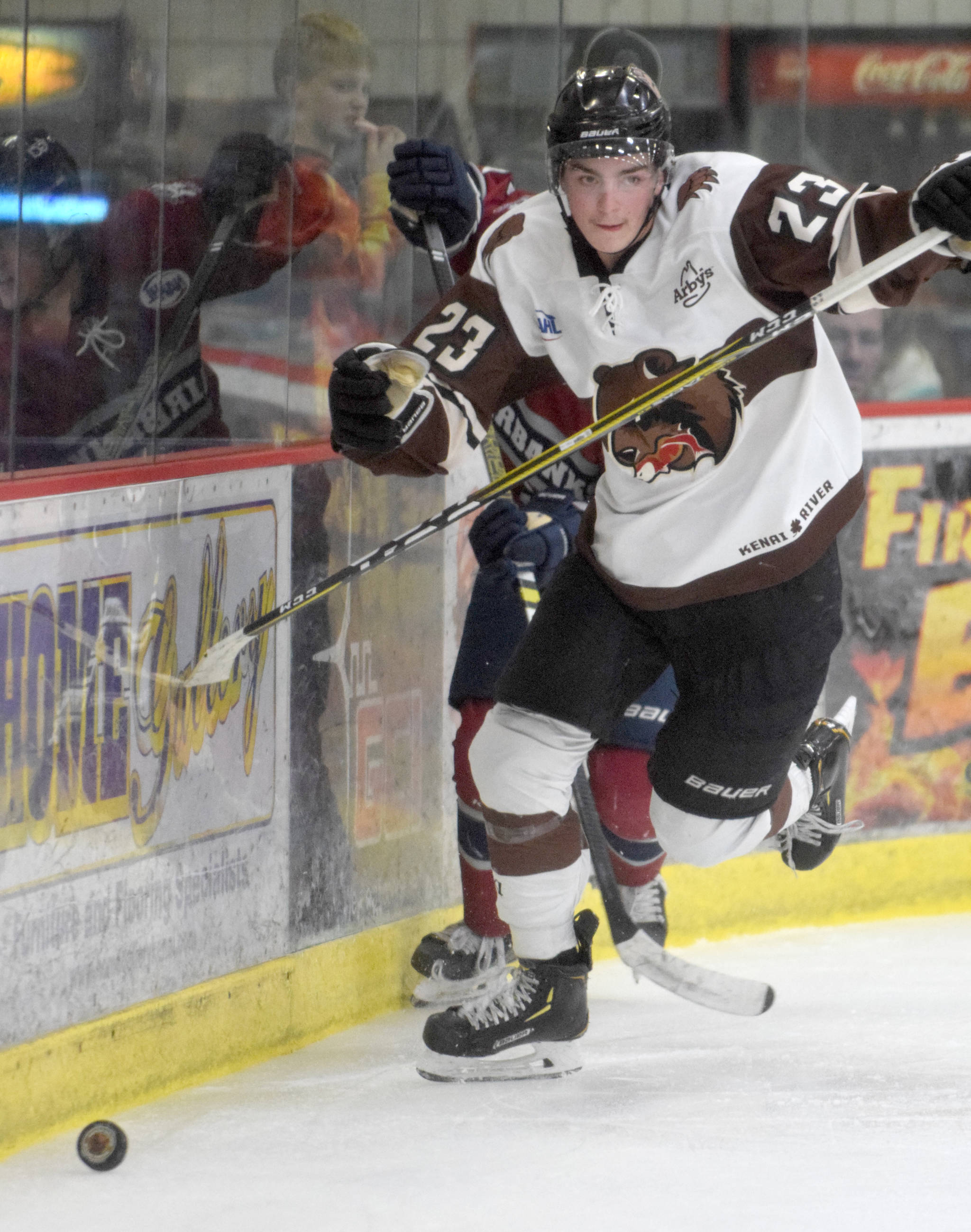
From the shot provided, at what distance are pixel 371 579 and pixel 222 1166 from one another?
1.11m

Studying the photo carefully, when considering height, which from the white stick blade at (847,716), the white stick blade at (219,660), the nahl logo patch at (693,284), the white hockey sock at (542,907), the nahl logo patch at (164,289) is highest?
the nahl logo patch at (693,284)

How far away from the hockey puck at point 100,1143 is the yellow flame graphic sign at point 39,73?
51.6 inches

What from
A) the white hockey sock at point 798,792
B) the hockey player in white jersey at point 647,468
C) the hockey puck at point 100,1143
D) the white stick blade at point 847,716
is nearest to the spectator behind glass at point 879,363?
the white stick blade at point 847,716

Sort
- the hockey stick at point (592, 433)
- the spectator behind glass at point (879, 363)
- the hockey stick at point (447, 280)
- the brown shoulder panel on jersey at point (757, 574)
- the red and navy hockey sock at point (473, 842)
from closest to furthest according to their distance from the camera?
the hockey stick at point (592, 433) < the brown shoulder panel on jersey at point (757, 574) < the hockey stick at point (447, 280) < the red and navy hockey sock at point (473, 842) < the spectator behind glass at point (879, 363)

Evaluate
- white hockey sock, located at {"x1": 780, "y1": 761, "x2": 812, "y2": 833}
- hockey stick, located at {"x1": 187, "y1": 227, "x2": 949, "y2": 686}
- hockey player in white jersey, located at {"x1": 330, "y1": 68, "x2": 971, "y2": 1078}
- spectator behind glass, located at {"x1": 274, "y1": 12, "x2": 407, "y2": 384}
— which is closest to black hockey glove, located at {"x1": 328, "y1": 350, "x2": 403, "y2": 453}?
hockey player in white jersey, located at {"x1": 330, "y1": 68, "x2": 971, "y2": 1078}

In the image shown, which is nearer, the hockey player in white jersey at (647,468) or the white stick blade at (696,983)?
the hockey player in white jersey at (647,468)

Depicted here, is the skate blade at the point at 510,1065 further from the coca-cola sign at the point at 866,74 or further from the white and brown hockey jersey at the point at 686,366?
the coca-cola sign at the point at 866,74

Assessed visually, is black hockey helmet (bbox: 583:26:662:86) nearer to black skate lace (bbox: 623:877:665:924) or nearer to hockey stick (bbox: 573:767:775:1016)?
hockey stick (bbox: 573:767:775:1016)

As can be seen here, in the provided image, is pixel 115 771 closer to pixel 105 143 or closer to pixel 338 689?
pixel 338 689

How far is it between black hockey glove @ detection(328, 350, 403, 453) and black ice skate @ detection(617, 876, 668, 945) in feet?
3.26

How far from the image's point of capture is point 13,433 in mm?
2410

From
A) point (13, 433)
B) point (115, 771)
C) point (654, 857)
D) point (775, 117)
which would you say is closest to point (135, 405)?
point (13, 433)

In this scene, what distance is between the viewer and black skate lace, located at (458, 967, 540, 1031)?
106 inches

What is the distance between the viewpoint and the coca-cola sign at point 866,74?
3.74 meters
